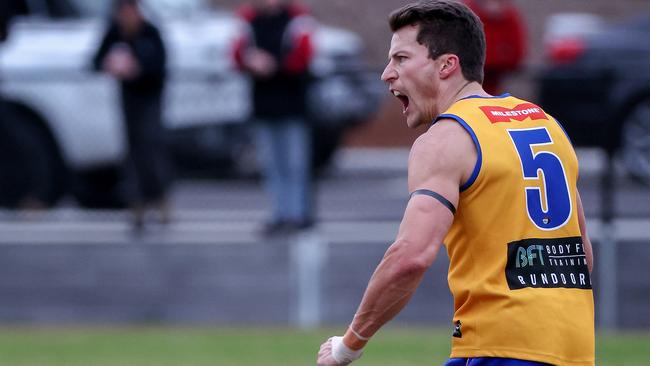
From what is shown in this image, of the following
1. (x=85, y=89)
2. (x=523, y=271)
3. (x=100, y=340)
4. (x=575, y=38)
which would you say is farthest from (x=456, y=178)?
(x=575, y=38)

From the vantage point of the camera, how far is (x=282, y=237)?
1028cm

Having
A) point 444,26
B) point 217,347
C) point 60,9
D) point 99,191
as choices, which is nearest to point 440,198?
point 444,26

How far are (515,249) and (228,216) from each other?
7169mm

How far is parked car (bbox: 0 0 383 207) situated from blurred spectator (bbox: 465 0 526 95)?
3.16 ft

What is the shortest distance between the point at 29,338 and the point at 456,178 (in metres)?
6.31

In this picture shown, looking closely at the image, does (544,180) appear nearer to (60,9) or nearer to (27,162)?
(27,162)

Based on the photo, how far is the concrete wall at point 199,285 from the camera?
10.1m

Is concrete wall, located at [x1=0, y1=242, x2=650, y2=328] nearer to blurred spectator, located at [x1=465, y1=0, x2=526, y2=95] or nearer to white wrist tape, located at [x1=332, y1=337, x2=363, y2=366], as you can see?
blurred spectator, located at [x1=465, y1=0, x2=526, y2=95]

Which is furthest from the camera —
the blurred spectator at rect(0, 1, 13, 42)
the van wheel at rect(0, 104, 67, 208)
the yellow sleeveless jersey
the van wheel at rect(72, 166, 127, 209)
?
the van wheel at rect(72, 166, 127, 209)

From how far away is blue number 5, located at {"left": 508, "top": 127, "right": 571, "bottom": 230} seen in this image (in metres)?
4.01

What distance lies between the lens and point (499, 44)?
33.6ft

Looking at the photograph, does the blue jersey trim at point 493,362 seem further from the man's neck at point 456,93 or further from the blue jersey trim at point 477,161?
the man's neck at point 456,93

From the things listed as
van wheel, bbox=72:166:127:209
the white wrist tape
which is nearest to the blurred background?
van wheel, bbox=72:166:127:209

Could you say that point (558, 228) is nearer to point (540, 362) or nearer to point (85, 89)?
point (540, 362)
